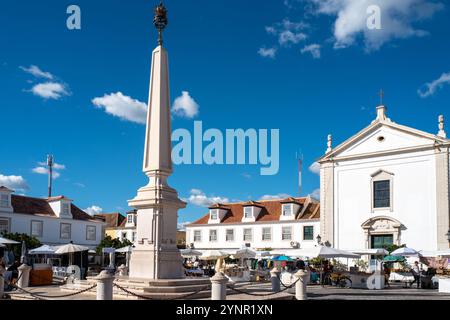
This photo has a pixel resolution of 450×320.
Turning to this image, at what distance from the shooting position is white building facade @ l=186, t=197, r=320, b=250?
46.6m

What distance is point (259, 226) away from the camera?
49.2 meters

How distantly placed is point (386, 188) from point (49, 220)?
2873 cm

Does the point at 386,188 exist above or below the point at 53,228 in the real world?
above

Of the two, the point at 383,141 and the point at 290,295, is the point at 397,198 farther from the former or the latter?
the point at 290,295

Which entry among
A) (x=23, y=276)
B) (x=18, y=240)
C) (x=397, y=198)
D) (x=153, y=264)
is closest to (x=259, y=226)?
(x=397, y=198)

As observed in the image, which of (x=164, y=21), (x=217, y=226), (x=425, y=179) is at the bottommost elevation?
(x=217, y=226)

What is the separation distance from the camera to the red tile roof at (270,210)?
47631 mm

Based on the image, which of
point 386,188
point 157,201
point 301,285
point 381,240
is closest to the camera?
point 301,285

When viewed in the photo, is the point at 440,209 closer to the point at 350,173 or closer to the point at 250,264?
the point at 350,173

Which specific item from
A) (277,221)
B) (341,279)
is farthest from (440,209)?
(277,221)

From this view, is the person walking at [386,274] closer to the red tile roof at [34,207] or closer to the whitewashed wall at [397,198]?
the whitewashed wall at [397,198]
